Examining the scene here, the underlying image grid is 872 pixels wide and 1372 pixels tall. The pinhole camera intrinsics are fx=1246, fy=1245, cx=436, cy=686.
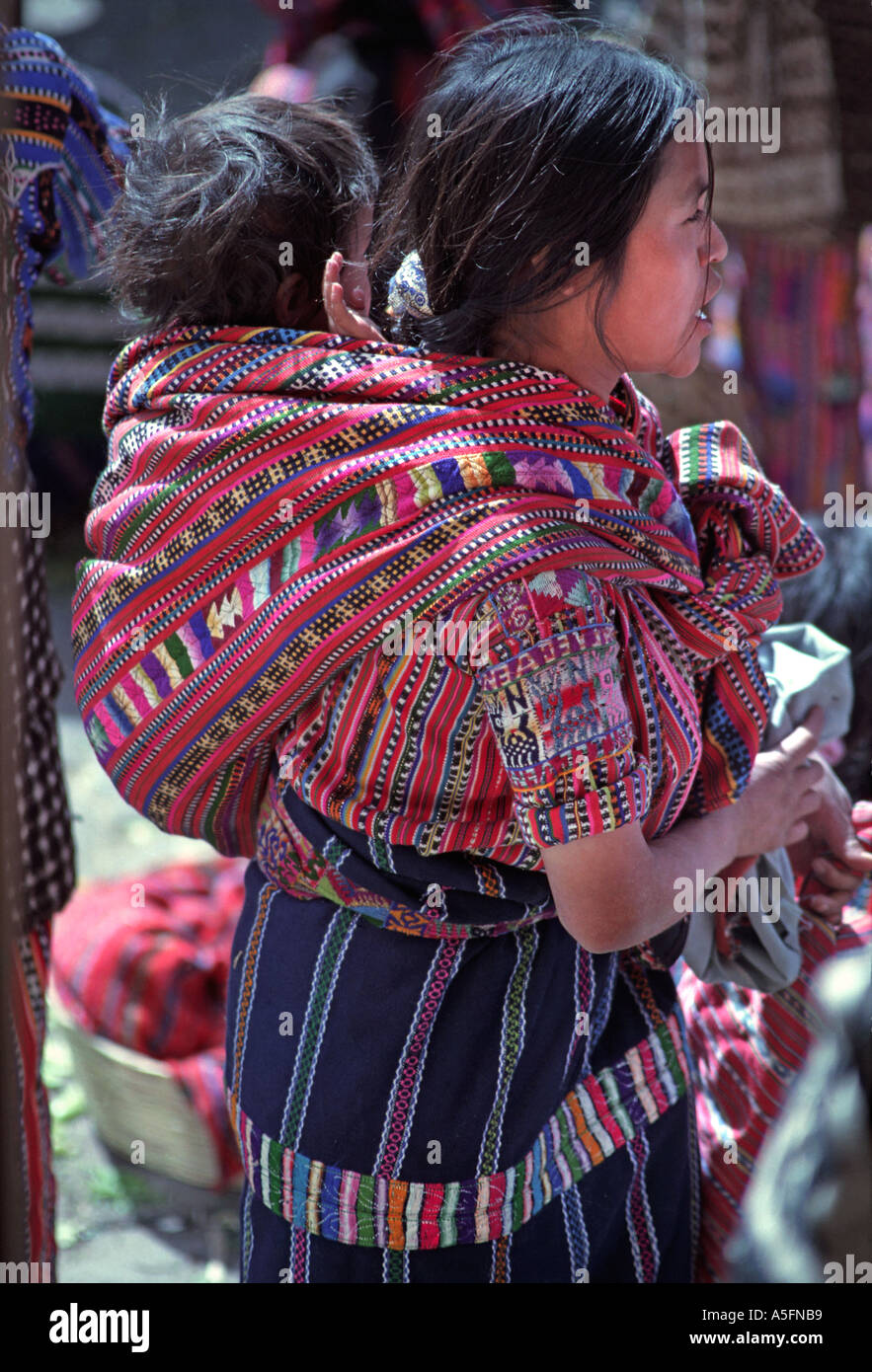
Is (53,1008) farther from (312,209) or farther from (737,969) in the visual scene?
(312,209)

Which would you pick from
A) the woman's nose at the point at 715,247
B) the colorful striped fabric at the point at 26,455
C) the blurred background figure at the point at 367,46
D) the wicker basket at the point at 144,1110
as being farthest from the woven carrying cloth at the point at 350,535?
the blurred background figure at the point at 367,46

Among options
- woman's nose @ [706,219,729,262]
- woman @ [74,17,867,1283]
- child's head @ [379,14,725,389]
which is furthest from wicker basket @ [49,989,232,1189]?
woman's nose @ [706,219,729,262]

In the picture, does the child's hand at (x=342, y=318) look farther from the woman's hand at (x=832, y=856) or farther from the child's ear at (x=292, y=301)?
the woman's hand at (x=832, y=856)

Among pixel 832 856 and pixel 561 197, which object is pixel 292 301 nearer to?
pixel 561 197

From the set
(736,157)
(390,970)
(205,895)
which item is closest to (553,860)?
(390,970)

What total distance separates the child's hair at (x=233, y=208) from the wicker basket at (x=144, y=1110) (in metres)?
1.88

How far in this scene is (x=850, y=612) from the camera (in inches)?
70.9

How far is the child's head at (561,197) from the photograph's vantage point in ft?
3.50

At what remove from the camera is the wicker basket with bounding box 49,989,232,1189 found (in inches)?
106

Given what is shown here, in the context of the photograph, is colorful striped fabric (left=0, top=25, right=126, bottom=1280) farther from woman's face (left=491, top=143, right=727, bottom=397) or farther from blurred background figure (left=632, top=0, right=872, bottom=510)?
blurred background figure (left=632, top=0, right=872, bottom=510)

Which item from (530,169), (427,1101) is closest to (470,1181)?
(427,1101)

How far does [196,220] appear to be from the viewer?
1207 millimetres
